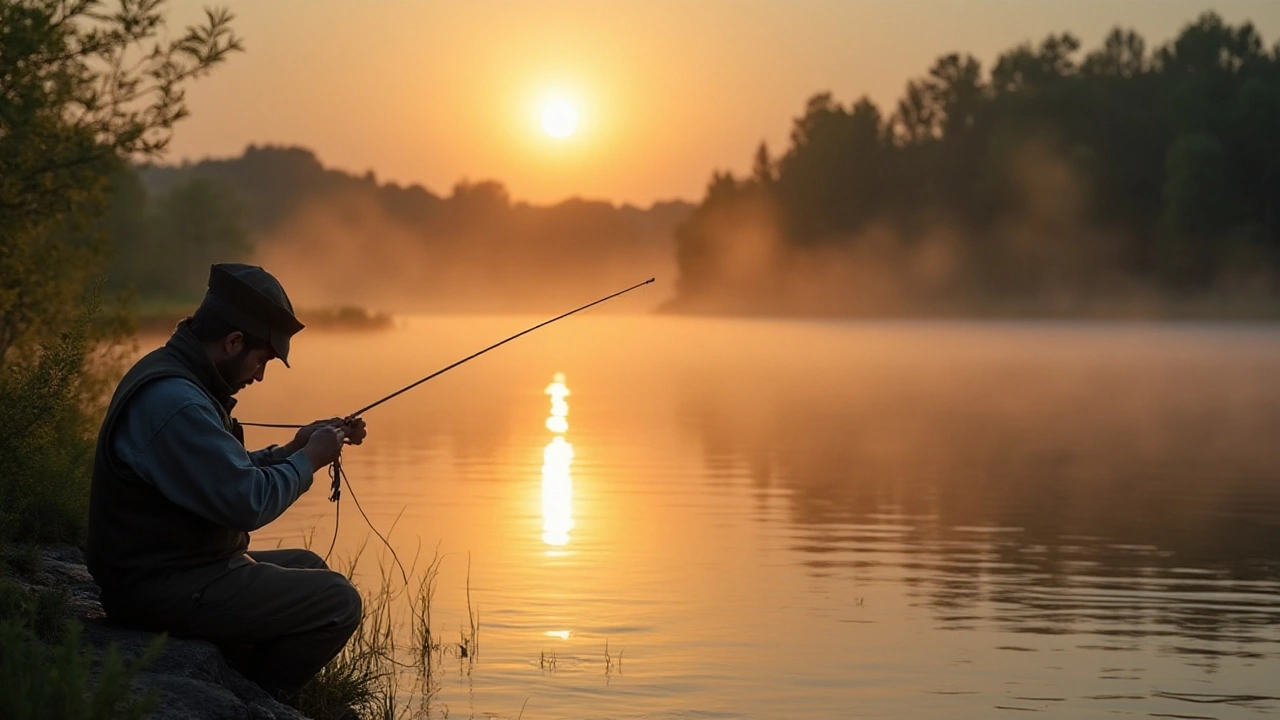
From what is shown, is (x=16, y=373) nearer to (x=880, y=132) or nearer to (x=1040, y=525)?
(x=1040, y=525)

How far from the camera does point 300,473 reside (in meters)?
5.59

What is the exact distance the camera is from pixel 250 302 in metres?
5.57

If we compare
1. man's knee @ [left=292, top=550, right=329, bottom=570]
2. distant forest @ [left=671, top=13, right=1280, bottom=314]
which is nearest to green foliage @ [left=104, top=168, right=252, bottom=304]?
distant forest @ [left=671, top=13, right=1280, bottom=314]

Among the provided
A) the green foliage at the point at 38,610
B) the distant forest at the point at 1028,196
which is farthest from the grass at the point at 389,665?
the distant forest at the point at 1028,196

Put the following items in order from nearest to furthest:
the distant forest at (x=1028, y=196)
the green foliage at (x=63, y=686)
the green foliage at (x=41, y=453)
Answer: the green foliage at (x=63, y=686) → the green foliage at (x=41, y=453) → the distant forest at (x=1028, y=196)

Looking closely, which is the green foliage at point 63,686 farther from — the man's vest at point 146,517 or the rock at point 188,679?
the man's vest at point 146,517

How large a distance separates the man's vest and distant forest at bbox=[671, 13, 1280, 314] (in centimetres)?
10401

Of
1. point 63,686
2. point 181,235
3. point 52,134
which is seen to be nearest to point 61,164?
point 52,134

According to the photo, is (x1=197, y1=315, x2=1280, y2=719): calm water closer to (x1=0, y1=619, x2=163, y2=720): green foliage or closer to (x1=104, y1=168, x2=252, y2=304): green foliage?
(x1=0, y1=619, x2=163, y2=720): green foliage

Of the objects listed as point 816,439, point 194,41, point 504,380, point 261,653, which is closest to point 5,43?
point 194,41

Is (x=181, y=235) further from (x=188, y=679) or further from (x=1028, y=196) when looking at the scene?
(x=188, y=679)

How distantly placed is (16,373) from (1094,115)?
11878 cm

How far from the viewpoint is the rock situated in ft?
18.1

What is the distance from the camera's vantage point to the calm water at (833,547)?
8938mm
